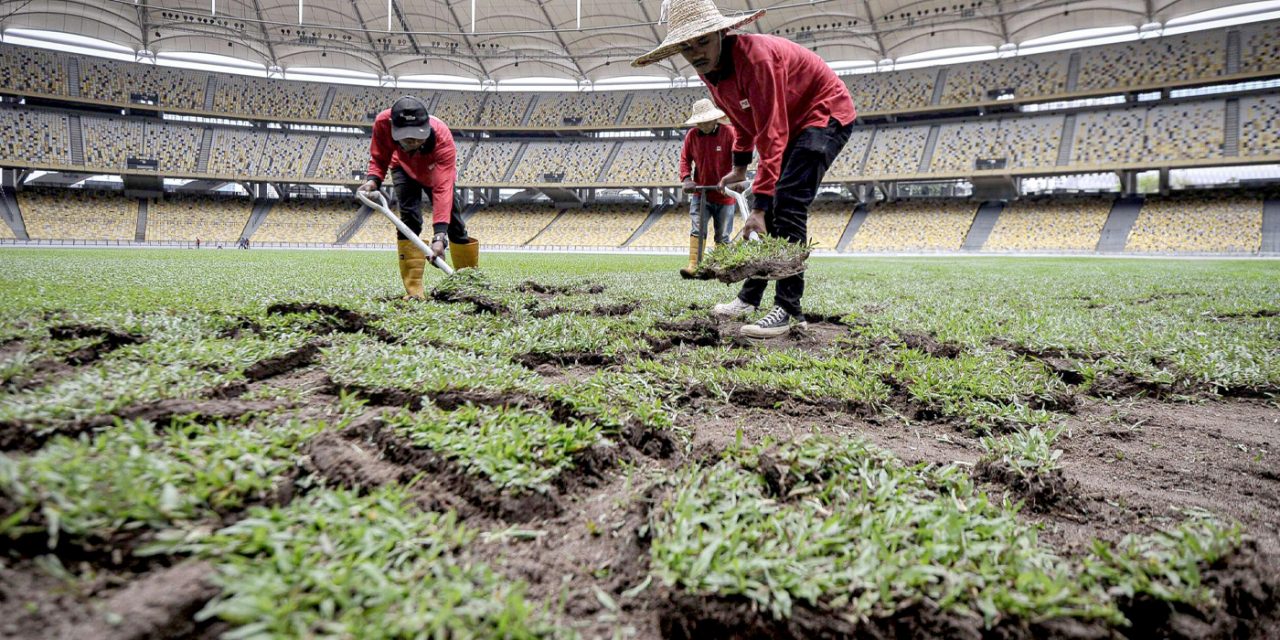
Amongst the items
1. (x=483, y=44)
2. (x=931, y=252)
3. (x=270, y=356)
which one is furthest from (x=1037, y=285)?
(x=483, y=44)

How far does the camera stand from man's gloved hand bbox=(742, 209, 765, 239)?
347 centimetres

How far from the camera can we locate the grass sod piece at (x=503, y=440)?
1.38 meters

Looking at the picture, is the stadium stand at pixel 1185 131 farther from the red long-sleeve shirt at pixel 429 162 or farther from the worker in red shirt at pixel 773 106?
the red long-sleeve shirt at pixel 429 162

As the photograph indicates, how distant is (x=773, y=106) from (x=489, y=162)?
40773 mm

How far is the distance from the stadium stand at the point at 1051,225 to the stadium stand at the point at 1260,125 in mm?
5374

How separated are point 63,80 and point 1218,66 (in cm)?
6241

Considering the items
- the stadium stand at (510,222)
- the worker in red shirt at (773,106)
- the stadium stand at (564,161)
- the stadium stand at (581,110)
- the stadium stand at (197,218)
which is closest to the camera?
the worker in red shirt at (773,106)

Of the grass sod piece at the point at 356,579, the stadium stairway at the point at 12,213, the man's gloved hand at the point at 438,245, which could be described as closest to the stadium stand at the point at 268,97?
the stadium stairway at the point at 12,213

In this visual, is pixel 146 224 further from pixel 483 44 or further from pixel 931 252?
pixel 931 252

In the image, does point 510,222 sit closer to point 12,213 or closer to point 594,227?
point 594,227

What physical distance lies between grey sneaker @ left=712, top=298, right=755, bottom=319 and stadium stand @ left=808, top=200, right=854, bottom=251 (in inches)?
1086

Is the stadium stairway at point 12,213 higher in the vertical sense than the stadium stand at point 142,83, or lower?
lower

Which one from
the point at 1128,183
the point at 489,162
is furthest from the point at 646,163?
the point at 1128,183

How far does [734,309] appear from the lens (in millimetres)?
4160
